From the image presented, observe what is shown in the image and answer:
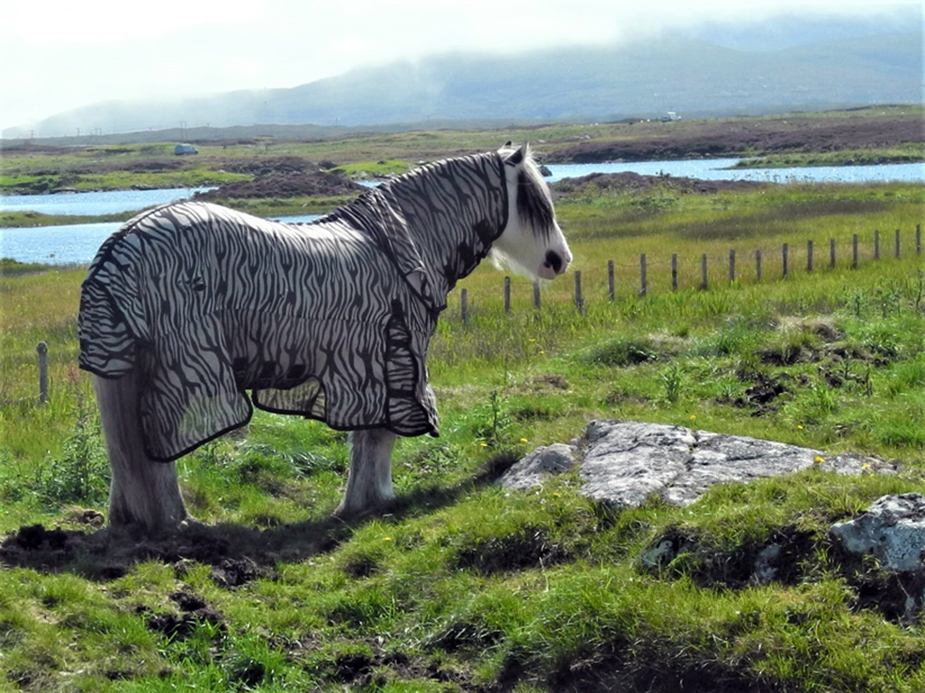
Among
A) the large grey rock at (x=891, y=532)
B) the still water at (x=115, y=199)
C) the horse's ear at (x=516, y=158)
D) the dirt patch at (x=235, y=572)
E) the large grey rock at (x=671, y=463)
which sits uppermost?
the horse's ear at (x=516, y=158)

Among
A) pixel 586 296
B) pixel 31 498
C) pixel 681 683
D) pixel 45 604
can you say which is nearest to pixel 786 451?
pixel 681 683

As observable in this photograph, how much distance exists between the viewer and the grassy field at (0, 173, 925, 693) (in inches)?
233

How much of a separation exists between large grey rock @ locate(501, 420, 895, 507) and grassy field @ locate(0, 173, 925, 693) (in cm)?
23

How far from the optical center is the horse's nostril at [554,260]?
9.23 m

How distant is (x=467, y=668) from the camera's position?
633 centimetres

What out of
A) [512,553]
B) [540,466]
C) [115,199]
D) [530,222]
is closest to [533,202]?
[530,222]

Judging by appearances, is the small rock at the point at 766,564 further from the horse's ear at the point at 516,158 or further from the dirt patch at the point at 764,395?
the dirt patch at the point at 764,395

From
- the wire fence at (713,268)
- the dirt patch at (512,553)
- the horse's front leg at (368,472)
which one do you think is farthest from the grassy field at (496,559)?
the wire fence at (713,268)

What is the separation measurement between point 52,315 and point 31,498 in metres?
17.7

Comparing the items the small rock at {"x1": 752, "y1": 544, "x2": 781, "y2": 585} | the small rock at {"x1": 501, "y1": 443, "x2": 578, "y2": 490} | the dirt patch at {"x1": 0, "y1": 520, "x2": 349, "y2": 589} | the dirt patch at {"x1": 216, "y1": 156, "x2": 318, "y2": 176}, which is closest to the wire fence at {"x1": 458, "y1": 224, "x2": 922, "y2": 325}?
the small rock at {"x1": 501, "y1": 443, "x2": 578, "y2": 490}

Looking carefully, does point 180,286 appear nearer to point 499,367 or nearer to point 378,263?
point 378,263

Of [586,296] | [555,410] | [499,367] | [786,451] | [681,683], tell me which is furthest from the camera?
[586,296]

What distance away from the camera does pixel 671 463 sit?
8211 millimetres

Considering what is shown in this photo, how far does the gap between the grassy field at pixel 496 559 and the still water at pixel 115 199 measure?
2245 cm
